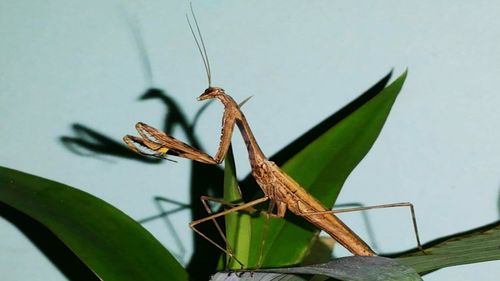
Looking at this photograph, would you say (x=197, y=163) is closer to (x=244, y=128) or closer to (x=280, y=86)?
(x=280, y=86)

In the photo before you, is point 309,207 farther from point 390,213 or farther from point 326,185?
point 390,213

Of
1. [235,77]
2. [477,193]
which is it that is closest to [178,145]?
[235,77]

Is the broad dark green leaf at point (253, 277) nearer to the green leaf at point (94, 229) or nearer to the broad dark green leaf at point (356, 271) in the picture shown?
the broad dark green leaf at point (356, 271)

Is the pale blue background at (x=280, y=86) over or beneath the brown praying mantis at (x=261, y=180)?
over

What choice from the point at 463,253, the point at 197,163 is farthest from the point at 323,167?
the point at 197,163

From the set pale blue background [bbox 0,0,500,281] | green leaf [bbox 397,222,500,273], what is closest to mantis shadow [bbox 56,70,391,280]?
pale blue background [bbox 0,0,500,281]

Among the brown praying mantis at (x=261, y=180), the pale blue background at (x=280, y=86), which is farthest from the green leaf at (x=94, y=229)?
the pale blue background at (x=280, y=86)

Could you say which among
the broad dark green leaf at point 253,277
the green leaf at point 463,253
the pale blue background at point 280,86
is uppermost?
the pale blue background at point 280,86
